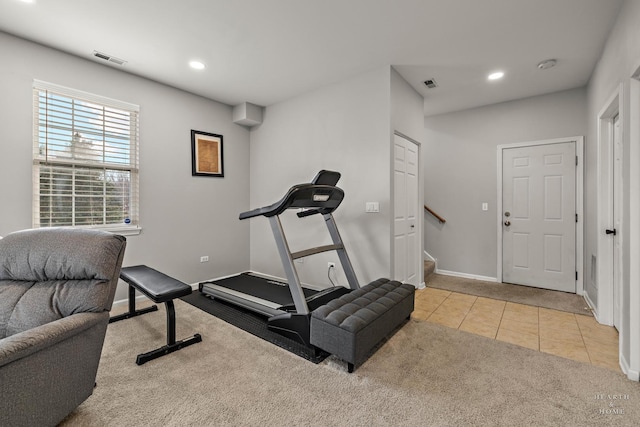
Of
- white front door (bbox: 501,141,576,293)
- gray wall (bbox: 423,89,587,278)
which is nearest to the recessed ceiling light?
gray wall (bbox: 423,89,587,278)

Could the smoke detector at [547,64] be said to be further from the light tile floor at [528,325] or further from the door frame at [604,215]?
the light tile floor at [528,325]

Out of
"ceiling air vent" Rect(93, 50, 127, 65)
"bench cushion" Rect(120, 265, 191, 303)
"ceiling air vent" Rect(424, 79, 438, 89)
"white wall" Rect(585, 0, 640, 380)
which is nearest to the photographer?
"white wall" Rect(585, 0, 640, 380)

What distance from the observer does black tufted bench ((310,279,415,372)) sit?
1.91 metres

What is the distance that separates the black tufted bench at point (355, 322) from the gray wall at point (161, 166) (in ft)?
8.36

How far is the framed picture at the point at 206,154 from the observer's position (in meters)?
3.96

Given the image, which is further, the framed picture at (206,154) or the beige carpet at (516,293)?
the framed picture at (206,154)

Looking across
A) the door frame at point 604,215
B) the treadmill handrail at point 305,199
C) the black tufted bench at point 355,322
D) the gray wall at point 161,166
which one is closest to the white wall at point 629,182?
the door frame at point 604,215

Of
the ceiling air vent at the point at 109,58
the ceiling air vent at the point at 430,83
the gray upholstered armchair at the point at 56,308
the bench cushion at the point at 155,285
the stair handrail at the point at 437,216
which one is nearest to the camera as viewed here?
the gray upholstered armchair at the point at 56,308

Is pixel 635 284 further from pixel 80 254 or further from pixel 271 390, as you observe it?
pixel 80 254

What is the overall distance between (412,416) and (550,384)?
1004 millimetres

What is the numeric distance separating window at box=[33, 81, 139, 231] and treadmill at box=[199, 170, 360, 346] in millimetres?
1430

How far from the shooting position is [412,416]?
5.06ft

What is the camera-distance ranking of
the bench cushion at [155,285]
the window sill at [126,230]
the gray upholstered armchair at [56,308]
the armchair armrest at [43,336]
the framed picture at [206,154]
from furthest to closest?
the framed picture at [206,154] → the window sill at [126,230] → the bench cushion at [155,285] → the gray upholstered armchair at [56,308] → the armchair armrest at [43,336]

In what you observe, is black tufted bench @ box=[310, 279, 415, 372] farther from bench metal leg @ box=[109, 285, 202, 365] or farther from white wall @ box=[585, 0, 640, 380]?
white wall @ box=[585, 0, 640, 380]
